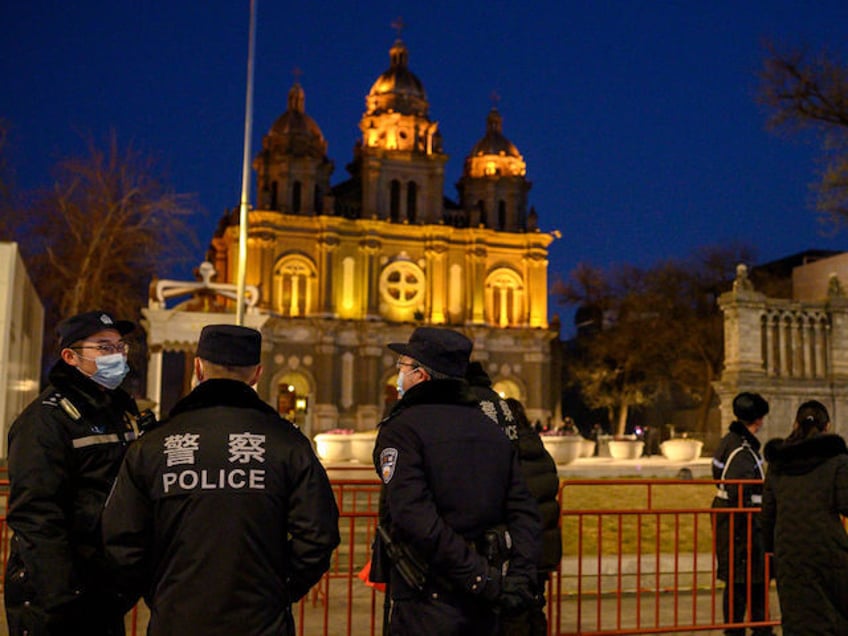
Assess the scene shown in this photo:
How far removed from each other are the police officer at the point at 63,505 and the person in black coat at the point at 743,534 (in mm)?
5330

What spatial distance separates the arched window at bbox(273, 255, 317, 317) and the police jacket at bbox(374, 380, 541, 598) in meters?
44.6

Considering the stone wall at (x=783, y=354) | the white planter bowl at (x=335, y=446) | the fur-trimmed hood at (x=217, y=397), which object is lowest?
the white planter bowl at (x=335, y=446)

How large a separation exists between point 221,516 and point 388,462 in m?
0.89

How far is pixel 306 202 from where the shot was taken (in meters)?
50.5

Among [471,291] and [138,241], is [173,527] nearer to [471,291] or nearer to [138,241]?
[138,241]

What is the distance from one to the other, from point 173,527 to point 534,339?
4887 cm

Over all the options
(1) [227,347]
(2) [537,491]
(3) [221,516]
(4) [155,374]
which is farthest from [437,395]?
(4) [155,374]

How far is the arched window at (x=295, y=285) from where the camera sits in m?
48.6

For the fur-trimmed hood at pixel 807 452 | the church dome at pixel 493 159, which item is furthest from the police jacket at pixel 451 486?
the church dome at pixel 493 159

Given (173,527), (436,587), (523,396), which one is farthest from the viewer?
(523,396)

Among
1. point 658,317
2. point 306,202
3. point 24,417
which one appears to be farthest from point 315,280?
point 24,417

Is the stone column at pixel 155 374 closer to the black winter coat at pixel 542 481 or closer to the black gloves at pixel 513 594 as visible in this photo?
the black winter coat at pixel 542 481

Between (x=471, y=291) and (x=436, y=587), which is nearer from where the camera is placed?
(x=436, y=587)

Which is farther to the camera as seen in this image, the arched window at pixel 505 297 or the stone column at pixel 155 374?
the arched window at pixel 505 297
